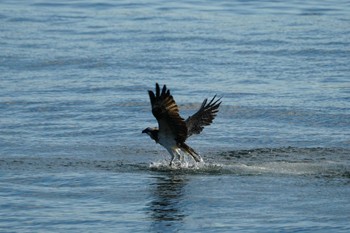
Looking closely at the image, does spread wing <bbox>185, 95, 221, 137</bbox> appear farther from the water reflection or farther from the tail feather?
the water reflection

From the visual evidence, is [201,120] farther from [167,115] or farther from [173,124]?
[167,115]

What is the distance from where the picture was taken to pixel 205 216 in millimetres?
11234

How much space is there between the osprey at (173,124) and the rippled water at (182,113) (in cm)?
35

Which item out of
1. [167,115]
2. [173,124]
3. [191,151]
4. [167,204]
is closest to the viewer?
[167,204]

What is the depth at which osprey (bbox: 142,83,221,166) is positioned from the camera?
12.9 meters

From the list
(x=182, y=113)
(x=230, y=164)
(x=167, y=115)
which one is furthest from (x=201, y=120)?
(x=182, y=113)

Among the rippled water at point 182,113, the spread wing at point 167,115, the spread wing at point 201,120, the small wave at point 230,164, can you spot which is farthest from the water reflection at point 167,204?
the spread wing at point 201,120

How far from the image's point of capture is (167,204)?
11820 millimetres

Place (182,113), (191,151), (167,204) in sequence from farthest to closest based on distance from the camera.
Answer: (182,113)
(191,151)
(167,204)

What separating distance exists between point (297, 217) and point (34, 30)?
14633 millimetres

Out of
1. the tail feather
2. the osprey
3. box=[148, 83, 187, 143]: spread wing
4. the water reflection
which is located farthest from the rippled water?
box=[148, 83, 187, 143]: spread wing

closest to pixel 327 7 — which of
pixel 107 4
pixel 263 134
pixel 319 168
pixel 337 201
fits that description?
pixel 107 4

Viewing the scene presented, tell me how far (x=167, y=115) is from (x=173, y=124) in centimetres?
36

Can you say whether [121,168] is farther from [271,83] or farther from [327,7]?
[327,7]
